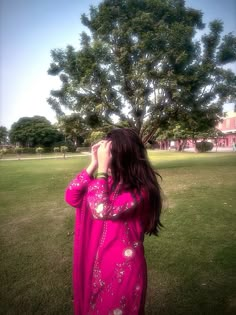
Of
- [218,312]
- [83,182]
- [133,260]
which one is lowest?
[218,312]

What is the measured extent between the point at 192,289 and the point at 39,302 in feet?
7.06

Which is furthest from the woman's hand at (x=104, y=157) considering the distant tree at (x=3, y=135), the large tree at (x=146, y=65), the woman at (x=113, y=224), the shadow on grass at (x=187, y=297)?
the distant tree at (x=3, y=135)

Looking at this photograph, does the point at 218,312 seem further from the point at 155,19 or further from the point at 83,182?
the point at 155,19

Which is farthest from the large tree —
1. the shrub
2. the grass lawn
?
the shrub

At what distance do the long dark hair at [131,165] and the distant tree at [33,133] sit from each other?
7288 cm

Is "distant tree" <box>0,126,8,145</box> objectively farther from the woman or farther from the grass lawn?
the woman

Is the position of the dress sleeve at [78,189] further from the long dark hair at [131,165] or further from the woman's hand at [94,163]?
the long dark hair at [131,165]

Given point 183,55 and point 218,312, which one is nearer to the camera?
point 218,312

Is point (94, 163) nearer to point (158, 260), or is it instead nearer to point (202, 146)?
point (158, 260)

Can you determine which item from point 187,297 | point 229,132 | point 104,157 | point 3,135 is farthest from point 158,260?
point 3,135

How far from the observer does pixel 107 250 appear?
5.97 ft

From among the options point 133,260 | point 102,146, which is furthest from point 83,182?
point 133,260

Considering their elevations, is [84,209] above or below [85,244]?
above

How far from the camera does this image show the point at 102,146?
1.84m
